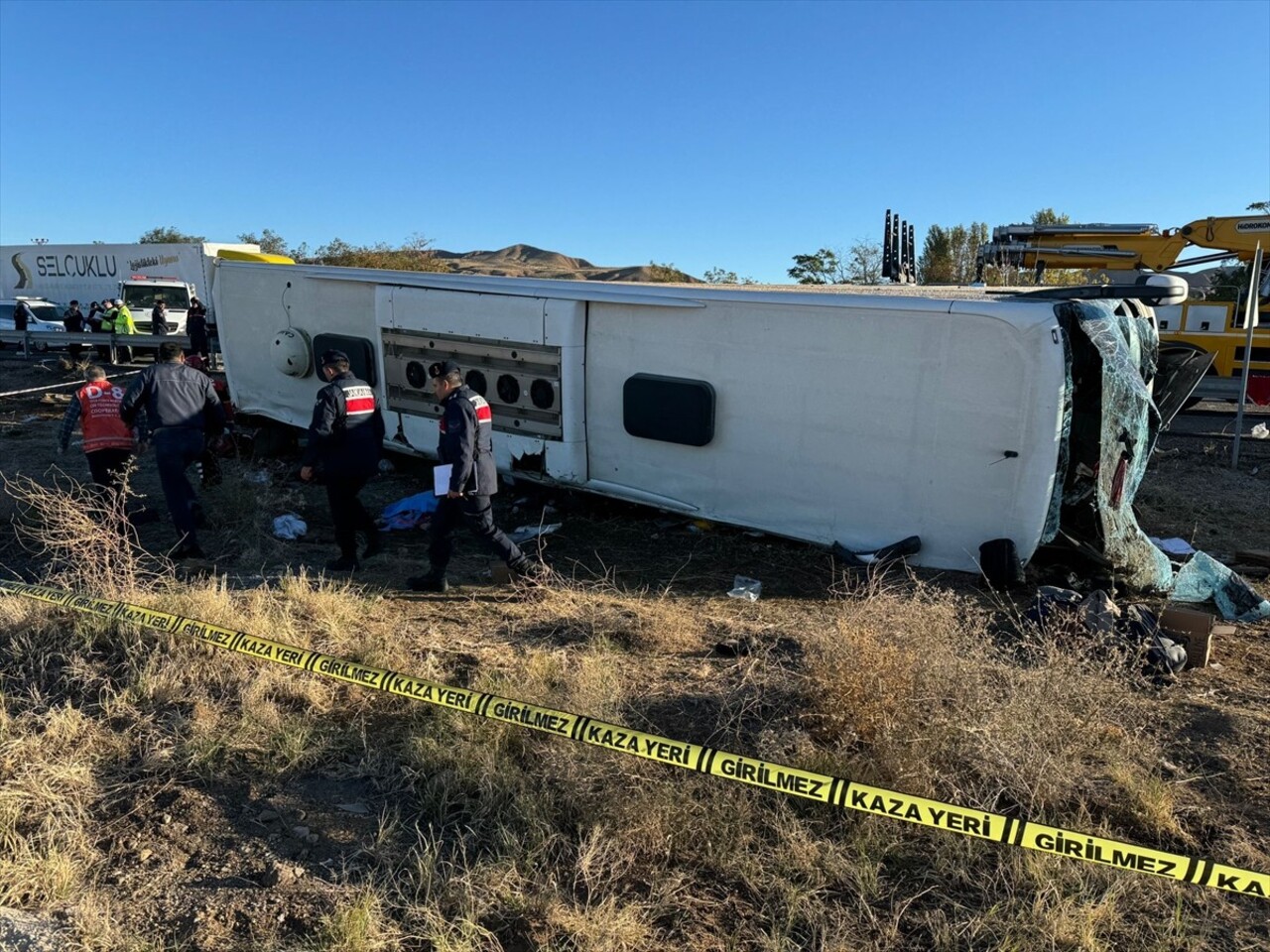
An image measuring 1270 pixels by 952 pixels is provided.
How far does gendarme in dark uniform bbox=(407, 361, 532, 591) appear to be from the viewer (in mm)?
5902

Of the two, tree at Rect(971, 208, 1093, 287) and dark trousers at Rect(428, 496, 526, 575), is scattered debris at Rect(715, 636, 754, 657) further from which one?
tree at Rect(971, 208, 1093, 287)

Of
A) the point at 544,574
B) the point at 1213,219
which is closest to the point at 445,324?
the point at 544,574

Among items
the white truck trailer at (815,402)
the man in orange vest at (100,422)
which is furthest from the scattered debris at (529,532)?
the man in orange vest at (100,422)

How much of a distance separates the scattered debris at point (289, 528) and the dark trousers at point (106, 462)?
130cm

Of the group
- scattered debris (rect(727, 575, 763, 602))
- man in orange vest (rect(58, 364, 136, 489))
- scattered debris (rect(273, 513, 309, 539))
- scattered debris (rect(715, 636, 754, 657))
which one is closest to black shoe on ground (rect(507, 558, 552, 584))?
scattered debris (rect(727, 575, 763, 602))

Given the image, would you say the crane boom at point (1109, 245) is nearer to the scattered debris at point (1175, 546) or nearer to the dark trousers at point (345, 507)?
the scattered debris at point (1175, 546)

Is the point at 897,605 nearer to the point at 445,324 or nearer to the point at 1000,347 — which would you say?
the point at 1000,347

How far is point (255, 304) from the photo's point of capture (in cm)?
995

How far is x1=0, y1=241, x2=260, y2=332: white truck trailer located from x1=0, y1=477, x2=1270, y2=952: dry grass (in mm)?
25073

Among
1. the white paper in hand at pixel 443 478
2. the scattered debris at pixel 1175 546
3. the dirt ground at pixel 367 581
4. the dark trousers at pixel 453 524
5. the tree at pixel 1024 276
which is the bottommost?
the dirt ground at pixel 367 581

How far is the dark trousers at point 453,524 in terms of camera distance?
6074 millimetres

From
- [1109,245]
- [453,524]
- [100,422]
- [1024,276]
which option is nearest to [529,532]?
[453,524]

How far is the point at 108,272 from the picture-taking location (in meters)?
32.9

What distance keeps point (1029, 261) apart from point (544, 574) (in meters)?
13.1
